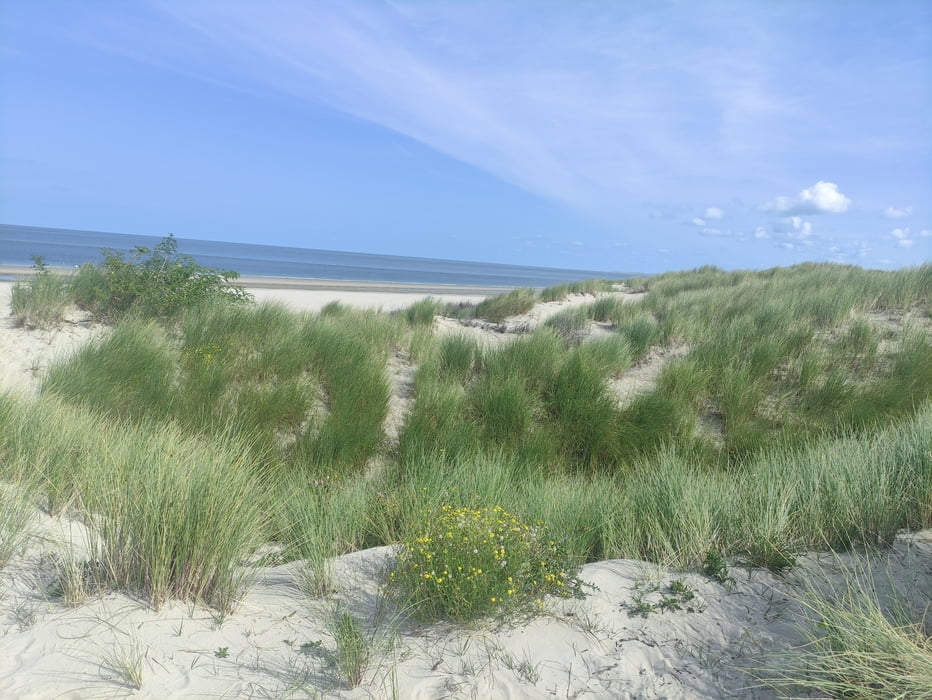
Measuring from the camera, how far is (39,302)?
8.58 metres

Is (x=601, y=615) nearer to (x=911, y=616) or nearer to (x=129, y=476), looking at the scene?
(x=911, y=616)

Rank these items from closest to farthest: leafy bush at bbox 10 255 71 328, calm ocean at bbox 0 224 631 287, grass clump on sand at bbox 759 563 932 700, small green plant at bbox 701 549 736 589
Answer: grass clump on sand at bbox 759 563 932 700
small green plant at bbox 701 549 736 589
leafy bush at bbox 10 255 71 328
calm ocean at bbox 0 224 631 287

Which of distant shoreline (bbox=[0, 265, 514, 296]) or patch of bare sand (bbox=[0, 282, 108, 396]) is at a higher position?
distant shoreline (bbox=[0, 265, 514, 296])

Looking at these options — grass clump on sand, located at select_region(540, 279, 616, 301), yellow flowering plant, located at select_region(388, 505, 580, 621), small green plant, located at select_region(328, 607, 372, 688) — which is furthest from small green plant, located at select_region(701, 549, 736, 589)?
grass clump on sand, located at select_region(540, 279, 616, 301)

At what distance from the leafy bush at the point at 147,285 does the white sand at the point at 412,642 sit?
606 centimetres

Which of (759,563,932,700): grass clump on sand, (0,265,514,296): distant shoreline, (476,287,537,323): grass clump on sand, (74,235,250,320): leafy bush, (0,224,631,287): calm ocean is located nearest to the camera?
(759,563,932,700): grass clump on sand

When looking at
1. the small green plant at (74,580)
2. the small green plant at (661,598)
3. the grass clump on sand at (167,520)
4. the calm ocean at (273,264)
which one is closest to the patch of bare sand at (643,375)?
the small green plant at (661,598)

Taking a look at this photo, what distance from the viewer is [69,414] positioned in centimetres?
535

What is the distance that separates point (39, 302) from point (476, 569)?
8.01m

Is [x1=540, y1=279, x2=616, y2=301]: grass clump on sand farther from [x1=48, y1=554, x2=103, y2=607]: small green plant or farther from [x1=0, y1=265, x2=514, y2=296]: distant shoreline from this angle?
[x1=48, y1=554, x2=103, y2=607]: small green plant

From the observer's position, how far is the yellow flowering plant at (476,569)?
3.13 meters

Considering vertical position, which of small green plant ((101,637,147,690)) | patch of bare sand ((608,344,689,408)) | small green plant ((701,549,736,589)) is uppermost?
patch of bare sand ((608,344,689,408))

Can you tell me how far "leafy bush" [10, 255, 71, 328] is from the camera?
854cm

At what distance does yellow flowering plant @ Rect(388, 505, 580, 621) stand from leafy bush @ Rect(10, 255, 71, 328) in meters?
7.39
